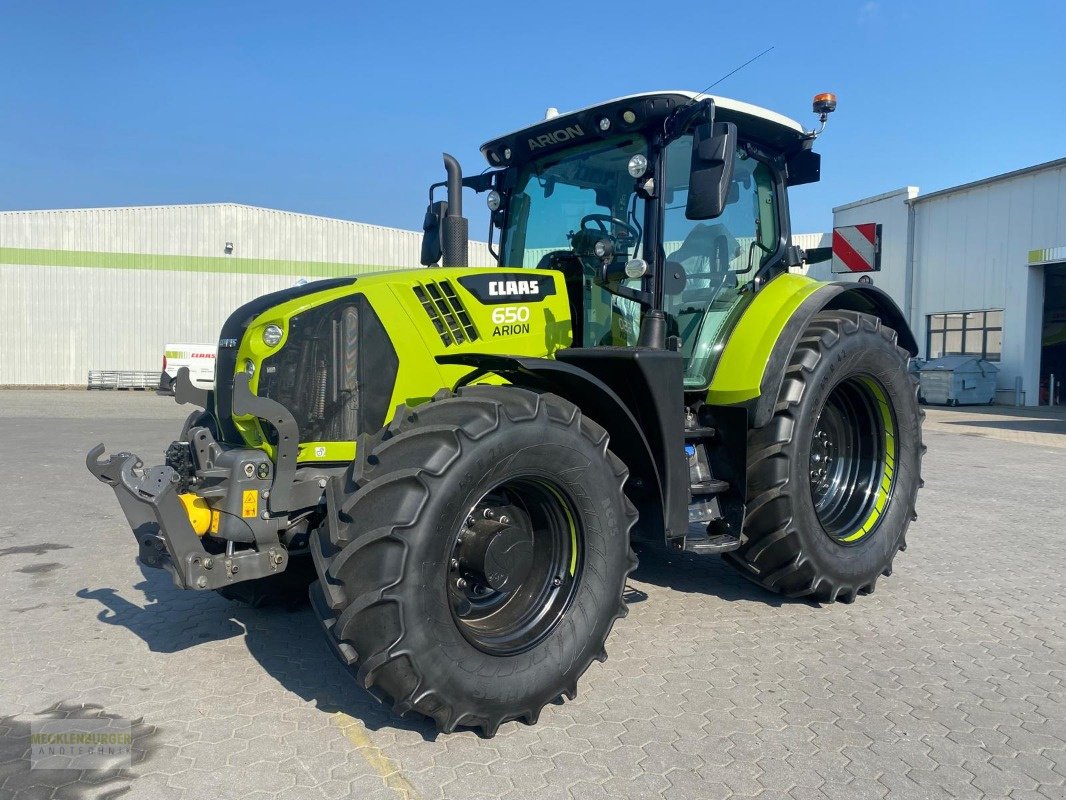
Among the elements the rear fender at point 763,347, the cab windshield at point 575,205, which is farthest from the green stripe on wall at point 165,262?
the rear fender at point 763,347

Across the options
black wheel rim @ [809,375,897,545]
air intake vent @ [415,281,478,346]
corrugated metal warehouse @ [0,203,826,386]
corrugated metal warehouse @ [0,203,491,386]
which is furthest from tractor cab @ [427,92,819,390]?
corrugated metal warehouse @ [0,203,826,386]

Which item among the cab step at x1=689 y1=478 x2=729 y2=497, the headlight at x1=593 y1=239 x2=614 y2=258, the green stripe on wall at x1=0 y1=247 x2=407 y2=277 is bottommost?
the cab step at x1=689 y1=478 x2=729 y2=497

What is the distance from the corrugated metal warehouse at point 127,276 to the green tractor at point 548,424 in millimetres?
25708

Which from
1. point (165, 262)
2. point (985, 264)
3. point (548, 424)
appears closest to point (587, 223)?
point (548, 424)

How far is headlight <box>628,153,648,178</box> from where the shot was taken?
423cm

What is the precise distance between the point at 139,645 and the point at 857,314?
14.3ft

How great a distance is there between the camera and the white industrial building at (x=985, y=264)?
20953mm

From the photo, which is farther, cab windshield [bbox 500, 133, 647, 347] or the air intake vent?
cab windshield [bbox 500, 133, 647, 347]

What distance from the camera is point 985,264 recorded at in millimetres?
22281

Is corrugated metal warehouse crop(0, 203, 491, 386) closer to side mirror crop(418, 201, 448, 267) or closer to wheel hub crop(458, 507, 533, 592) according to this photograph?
side mirror crop(418, 201, 448, 267)

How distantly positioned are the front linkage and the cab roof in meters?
2.24

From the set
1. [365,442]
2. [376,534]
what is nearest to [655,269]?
[365,442]

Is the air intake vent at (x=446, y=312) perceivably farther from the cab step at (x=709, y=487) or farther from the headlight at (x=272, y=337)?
the cab step at (x=709, y=487)

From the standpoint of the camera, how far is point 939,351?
2416cm
